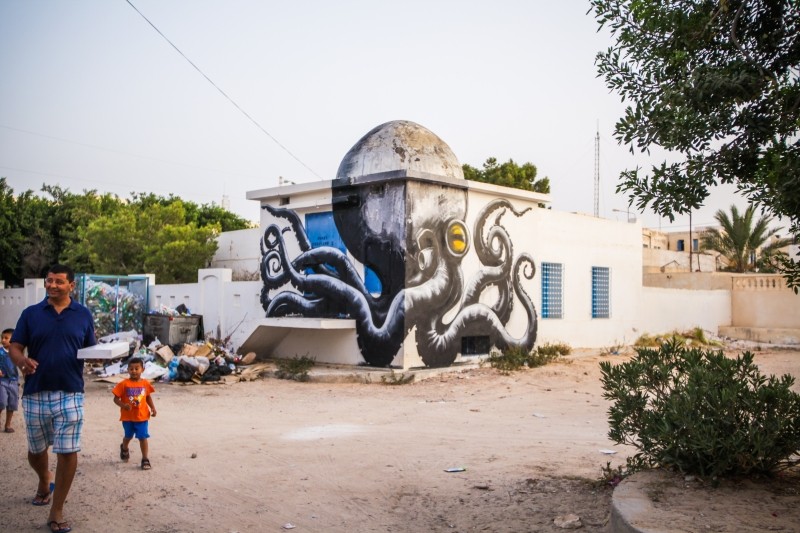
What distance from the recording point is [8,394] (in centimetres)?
898

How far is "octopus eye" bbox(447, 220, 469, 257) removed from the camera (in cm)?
1573

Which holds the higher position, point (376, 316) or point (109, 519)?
point (376, 316)

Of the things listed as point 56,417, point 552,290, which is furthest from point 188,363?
point 552,290

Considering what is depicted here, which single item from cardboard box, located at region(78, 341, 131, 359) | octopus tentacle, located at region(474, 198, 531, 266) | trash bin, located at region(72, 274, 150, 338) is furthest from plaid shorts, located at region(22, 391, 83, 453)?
trash bin, located at region(72, 274, 150, 338)

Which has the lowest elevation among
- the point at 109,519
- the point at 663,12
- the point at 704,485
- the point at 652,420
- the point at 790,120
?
the point at 109,519

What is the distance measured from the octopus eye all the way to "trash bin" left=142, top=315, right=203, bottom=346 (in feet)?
23.2

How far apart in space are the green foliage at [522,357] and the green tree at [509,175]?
56.9 ft

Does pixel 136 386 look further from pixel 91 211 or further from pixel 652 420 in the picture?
pixel 91 211

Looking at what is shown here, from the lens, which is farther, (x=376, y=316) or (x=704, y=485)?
(x=376, y=316)

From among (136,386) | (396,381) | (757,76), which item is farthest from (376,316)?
(757,76)

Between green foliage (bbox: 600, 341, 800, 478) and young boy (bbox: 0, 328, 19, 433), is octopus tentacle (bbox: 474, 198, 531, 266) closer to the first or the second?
young boy (bbox: 0, 328, 19, 433)

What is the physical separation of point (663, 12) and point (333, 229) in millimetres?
11271

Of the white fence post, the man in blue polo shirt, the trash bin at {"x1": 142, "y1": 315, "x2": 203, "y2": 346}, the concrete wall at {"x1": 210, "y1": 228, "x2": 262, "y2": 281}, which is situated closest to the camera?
the man in blue polo shirt

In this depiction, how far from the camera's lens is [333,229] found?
16125 mm
